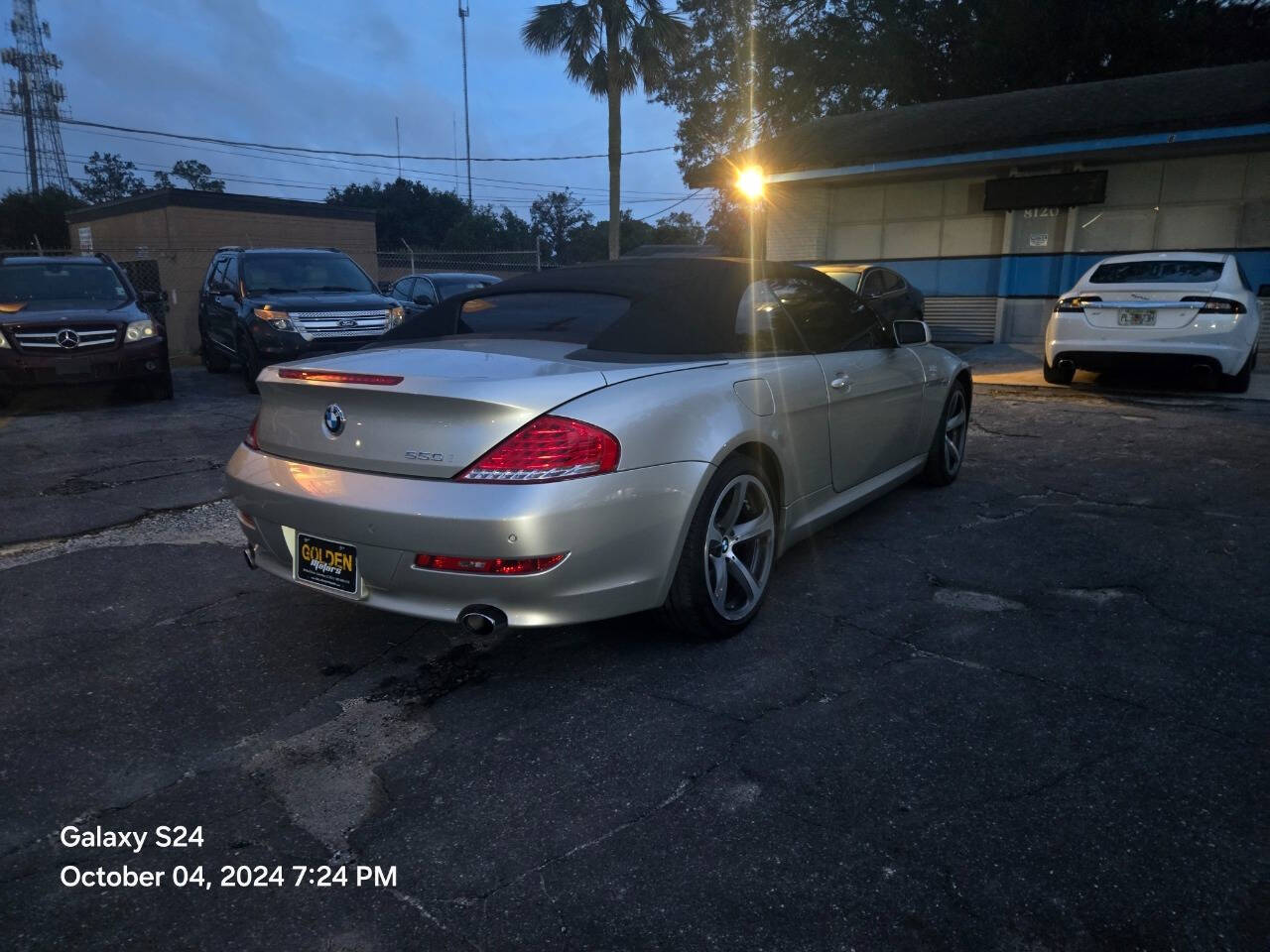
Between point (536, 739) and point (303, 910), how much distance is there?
0.87 m

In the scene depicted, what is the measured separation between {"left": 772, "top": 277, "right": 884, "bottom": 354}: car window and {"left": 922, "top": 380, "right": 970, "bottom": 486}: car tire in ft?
3.55

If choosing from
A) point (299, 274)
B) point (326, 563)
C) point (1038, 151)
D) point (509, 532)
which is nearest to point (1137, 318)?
point (1038, 151)

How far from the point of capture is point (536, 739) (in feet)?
8.98

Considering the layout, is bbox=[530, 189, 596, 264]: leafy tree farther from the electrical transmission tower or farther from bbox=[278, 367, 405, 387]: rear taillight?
bbox=[278, 367, 405, 387]: rear taillight

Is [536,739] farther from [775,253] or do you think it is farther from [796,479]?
[775,253]

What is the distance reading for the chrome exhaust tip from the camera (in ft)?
9.16

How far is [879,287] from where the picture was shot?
11250 millimetres

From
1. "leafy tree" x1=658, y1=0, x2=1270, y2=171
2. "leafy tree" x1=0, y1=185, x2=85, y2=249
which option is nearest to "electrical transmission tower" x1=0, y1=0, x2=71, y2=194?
"leafy tree" x1=0, y1=185, x2=85, y2=249

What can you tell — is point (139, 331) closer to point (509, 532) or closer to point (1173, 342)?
point (509, 532)

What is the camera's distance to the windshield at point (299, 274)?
1091 centimetres

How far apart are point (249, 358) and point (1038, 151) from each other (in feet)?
40.1

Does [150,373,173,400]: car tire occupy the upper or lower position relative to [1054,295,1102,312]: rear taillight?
lower

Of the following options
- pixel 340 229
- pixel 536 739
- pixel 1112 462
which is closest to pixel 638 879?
pixel 536 739

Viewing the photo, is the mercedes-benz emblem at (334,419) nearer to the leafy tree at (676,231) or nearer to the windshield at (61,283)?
the windshield at (61,283)
